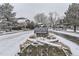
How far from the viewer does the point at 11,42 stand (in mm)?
2793

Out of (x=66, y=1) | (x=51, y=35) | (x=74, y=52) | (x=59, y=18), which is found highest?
(x=66, y=1)

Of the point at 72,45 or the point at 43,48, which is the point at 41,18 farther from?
the point at 72,45

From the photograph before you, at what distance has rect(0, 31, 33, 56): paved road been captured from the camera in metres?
2.71

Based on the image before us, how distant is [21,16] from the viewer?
2752mm

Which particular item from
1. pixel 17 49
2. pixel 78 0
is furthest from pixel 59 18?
pixel 17 49

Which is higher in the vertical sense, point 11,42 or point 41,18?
point 41,18

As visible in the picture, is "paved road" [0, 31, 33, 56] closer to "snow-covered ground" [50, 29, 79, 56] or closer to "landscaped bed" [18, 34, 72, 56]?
"landscaped bed" [18, 34, 72, 56]

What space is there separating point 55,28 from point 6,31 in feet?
2.22

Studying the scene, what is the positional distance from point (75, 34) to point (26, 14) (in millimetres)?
714

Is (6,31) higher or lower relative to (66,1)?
lower

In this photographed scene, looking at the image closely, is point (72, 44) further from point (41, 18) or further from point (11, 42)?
point (11, 42)

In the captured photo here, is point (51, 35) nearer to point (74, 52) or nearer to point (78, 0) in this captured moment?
point (74, 52)

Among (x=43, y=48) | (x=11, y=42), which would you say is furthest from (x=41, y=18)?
(x=11, y=42)

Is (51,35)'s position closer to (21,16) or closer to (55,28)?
(55,28)
